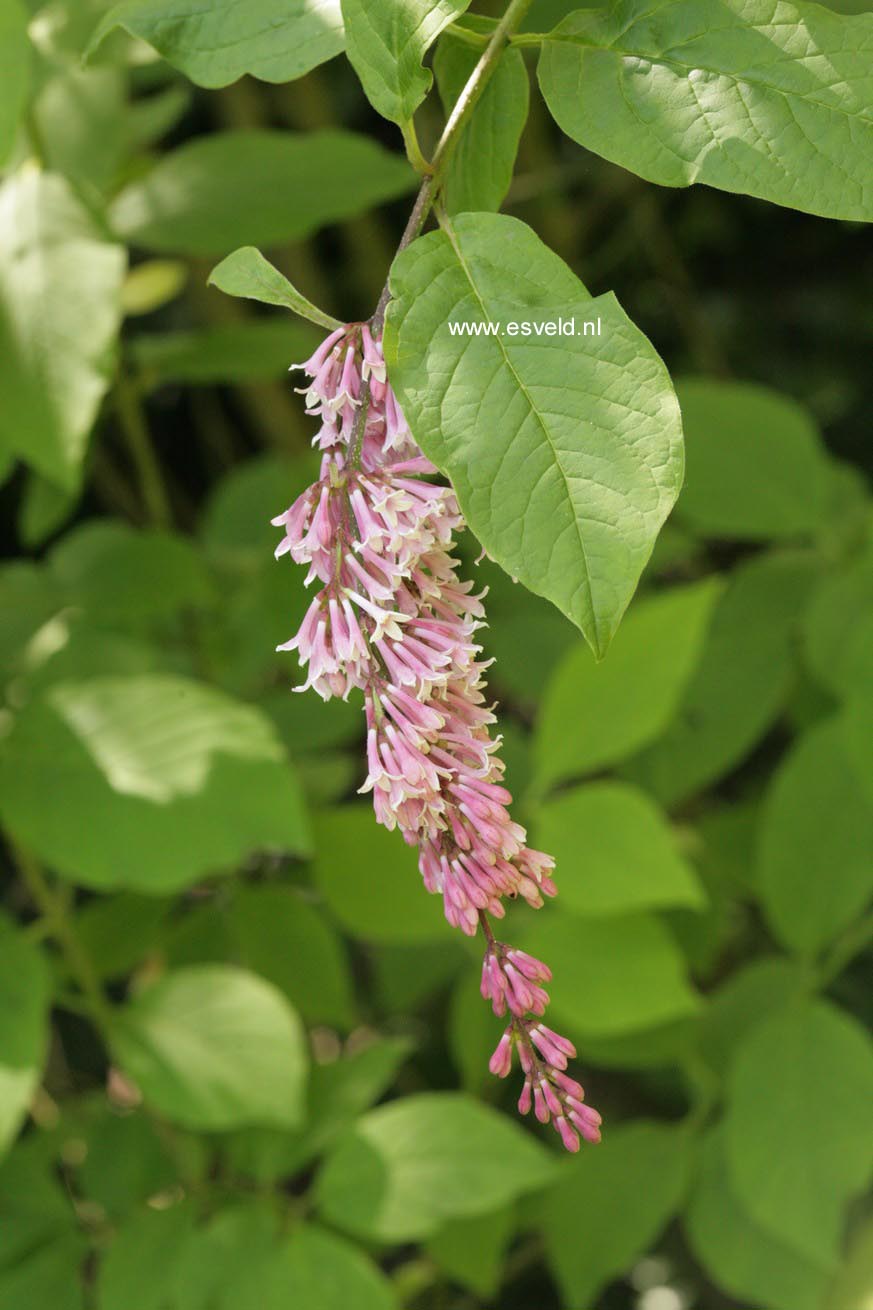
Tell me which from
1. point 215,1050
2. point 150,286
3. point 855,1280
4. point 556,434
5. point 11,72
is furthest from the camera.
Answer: point 150,286

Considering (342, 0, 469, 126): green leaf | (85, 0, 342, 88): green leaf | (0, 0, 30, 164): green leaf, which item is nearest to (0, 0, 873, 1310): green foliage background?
(0, 0, 30, 164): green leaf

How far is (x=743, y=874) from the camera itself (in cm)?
152

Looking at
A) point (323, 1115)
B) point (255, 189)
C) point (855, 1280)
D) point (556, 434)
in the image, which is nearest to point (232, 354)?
point (255, 189)

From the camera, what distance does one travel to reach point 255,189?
1278mm

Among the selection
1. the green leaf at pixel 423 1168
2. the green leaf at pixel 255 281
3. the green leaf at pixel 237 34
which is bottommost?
the green leaf at pixel 423 1168

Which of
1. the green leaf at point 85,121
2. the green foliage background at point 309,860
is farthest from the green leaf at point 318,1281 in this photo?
the green leaf at point 85,121

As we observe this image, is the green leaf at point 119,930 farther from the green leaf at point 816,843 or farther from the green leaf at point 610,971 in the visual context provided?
the green leaf at point 816,843

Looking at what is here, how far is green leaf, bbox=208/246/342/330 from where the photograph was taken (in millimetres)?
487

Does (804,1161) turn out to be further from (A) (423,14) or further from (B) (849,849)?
(A) (423,14)

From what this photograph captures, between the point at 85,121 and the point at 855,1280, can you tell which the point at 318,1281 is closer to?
the point at 855,1280

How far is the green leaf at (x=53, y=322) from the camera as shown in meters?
1.00

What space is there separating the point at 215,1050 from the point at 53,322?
0.62 m

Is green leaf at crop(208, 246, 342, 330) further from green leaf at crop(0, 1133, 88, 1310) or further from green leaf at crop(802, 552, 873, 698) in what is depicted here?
green leaf at crop(0, 1133, 88, 1310)

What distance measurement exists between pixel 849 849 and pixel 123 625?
31.5 inches
